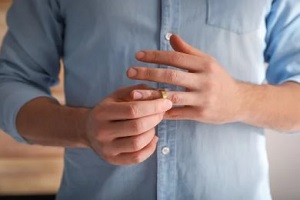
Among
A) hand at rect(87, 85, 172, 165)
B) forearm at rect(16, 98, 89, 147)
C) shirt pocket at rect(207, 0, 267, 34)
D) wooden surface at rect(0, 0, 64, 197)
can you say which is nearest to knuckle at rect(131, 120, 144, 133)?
hand at rect(87, 85, 172, 165)

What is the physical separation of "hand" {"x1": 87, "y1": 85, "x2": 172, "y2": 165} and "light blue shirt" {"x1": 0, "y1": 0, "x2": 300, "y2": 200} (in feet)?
0.43

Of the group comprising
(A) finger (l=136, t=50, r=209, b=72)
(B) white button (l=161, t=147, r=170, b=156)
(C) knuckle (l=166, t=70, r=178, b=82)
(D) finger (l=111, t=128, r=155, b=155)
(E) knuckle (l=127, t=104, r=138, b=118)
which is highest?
(A) finger (l=136, t=50, r=209, b=72)

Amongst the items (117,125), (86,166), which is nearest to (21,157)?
(86,166)

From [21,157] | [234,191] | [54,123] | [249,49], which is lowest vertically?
[21,157]

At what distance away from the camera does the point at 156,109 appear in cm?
54

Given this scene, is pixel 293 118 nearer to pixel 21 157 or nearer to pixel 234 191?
pixel 234 191

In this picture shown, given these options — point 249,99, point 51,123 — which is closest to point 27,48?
point 51,123

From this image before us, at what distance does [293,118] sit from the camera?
2.36ft

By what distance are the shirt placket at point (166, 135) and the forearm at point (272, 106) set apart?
0.13 m

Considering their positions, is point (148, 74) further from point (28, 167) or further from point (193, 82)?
point (28, 167)

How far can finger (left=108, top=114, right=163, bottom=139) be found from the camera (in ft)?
1.81

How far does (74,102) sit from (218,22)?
298 millimetres

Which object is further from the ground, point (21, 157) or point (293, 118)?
point (293, 118)

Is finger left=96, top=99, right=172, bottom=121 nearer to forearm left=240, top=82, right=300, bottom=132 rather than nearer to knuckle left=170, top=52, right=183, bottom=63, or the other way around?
knuckle left=170, top=52, right=183, bottom=63
